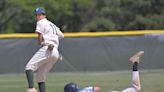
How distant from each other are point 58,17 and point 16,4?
5758 mm

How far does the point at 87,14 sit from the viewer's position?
58.8m

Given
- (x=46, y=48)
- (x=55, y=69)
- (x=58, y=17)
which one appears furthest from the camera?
(x=58, y=17)

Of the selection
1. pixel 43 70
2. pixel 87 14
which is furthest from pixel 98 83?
pixel 87 14

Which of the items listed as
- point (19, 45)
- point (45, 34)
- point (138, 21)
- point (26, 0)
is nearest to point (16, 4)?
point (26, 0)

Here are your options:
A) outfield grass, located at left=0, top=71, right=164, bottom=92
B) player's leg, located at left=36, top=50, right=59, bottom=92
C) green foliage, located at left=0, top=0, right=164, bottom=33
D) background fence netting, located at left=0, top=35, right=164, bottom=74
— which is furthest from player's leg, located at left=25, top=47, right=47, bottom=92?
green foliage, located at left=0, top=0, right=164, bottom=33

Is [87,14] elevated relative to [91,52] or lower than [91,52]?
lower

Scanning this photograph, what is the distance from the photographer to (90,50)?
75.8ft

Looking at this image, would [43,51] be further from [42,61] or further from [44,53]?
[42,61]

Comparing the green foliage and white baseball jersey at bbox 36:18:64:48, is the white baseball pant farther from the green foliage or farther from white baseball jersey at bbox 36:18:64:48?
the green foliage

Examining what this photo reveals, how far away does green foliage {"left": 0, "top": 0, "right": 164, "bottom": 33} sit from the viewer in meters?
53.9

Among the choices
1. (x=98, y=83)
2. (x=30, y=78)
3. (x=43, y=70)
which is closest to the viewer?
(x=30, y=78)

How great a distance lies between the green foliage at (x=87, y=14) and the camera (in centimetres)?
5394

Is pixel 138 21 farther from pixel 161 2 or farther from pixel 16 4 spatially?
pixel 16 4

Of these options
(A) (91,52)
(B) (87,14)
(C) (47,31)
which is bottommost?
(B) (87,14)
